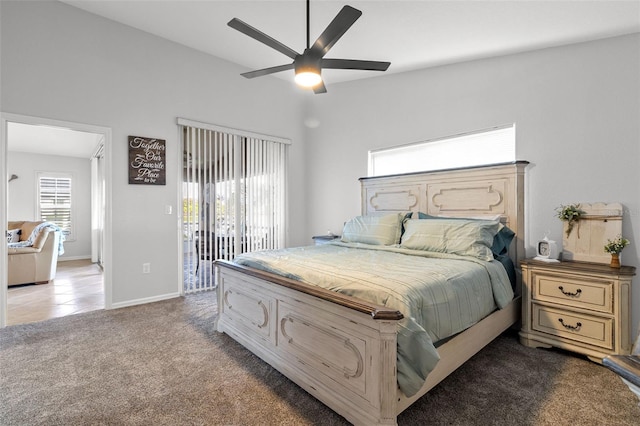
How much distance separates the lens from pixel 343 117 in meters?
4.61

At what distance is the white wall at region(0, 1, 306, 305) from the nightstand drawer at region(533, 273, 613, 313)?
3952 millimetres

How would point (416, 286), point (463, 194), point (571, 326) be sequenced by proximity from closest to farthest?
1. point (416, 286)
2. point (571, 326)
3. point (463, 194)

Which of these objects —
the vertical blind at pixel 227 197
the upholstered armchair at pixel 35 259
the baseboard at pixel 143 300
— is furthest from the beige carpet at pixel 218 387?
the upholstered armchair at pixel 35 259

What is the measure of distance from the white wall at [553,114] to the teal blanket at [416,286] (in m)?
1.05

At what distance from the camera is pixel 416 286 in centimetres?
164

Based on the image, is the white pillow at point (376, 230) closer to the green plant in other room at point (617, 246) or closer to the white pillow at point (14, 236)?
the green plant in other room at point (617, 246)

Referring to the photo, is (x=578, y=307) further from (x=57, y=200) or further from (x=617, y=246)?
(x=57, y=200)

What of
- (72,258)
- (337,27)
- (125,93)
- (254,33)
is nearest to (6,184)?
(125,93)

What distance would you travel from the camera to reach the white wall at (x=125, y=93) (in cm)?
295

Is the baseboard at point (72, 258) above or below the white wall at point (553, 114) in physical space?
below

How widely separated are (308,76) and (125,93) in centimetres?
257

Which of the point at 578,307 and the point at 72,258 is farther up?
the point at 578,307

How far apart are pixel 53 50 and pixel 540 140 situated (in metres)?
4.92

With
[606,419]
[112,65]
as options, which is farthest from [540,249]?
[112,65]
